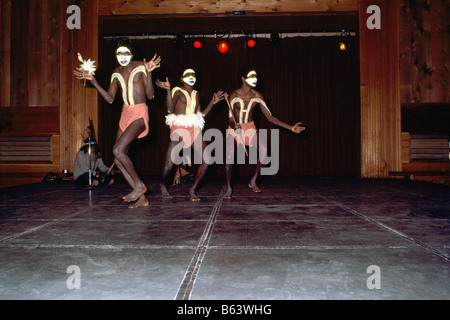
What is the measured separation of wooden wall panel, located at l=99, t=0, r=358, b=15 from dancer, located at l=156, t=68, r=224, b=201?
3.62 metres

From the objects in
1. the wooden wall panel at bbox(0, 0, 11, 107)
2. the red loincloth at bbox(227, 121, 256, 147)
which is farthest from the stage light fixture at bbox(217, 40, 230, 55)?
the red loincloth at bbox(227, 121, 256, 147)

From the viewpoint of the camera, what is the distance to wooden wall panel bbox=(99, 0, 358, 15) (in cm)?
705

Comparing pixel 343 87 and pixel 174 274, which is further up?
pixel 343 87

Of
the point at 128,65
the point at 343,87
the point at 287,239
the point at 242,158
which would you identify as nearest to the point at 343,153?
the point at 343,87

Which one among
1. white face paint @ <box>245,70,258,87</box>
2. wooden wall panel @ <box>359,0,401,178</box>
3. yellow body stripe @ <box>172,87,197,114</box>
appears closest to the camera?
yellow body stripe @ <box>172,87,197,114</box>

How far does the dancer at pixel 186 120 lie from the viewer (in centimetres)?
396

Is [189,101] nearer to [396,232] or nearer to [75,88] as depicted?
[396,232]

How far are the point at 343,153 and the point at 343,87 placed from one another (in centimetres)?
175

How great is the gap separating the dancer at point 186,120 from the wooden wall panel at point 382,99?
4179 millimetres

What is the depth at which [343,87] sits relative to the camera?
30.8ft

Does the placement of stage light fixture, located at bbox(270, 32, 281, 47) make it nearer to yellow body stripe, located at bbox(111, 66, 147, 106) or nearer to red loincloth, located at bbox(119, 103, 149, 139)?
yellow body stripe, located at bbox(111, 66, 147, 106)

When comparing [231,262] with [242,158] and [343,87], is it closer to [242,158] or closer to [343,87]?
[242,158]

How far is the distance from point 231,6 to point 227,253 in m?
6.38
